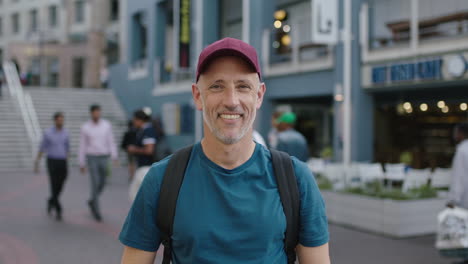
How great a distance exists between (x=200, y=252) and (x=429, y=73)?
11982mm

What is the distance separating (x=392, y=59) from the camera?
44.7 feet

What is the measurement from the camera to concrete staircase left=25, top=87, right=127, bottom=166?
23531 millimetres

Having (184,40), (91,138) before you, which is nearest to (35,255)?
(91,138)

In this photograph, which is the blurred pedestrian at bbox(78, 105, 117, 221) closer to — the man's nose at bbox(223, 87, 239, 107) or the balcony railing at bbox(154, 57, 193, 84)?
the man's nose at bbox(223, 87, 239, 107)

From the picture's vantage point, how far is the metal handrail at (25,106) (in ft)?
67.5

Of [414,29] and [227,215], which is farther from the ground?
[414,29]

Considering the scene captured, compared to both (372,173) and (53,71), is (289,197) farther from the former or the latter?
(53,71)

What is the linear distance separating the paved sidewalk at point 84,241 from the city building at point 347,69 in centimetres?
437

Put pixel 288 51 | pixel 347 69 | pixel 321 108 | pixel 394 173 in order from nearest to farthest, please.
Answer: pixel 394 173 → pixel 347 69 → pixel 288 51 → pixel 321 108

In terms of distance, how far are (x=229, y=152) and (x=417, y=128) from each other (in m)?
16.3

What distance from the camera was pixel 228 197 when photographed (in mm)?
1792

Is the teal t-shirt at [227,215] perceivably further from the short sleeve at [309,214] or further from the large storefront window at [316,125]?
the large storefront window at [316,125]

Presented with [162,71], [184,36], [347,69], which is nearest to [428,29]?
[347,69]

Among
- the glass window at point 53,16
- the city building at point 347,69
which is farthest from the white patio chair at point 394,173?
the glass window at point 53,16
